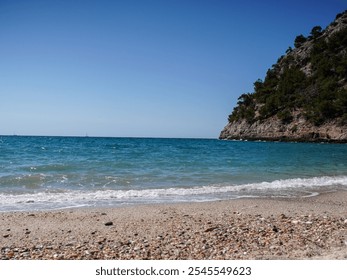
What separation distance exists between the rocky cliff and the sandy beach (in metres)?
71.5

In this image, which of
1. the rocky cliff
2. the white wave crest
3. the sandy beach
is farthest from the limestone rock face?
the sandy beach

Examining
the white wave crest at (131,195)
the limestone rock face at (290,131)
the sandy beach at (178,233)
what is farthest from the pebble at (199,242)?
the limestone rock face at (290,131)

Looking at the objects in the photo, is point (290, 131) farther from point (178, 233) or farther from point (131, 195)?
point (178, 233)

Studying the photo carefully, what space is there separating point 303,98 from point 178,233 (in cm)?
8963

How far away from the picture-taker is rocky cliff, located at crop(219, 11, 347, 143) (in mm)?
74875

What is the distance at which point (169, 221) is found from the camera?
7723 mm

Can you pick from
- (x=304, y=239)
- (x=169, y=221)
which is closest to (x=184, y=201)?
(x=169, y=221)

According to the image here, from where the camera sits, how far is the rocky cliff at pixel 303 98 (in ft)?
246

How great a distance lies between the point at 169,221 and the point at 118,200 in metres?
4.15

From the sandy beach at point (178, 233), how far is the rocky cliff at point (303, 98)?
235 ft

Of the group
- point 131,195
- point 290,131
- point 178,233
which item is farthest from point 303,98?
point 178,233

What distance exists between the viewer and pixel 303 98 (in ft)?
280

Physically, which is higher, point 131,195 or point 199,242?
point 199,242
